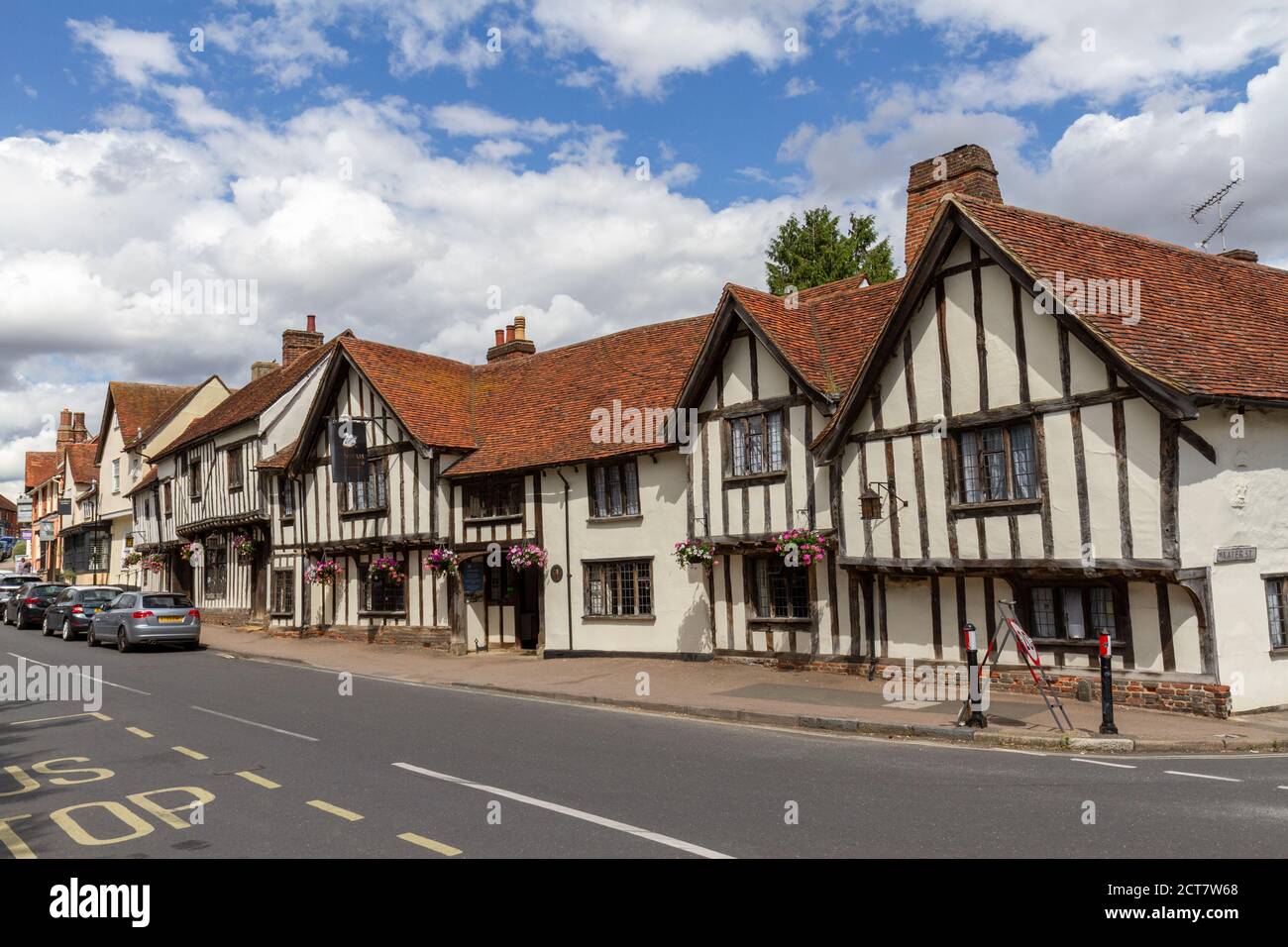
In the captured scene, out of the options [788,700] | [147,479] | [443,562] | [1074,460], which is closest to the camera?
[1074,460]

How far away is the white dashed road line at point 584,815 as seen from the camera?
686 cm

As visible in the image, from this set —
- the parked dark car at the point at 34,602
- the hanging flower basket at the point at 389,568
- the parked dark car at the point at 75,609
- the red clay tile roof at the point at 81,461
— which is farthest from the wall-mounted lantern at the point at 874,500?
the red clay tile roof at the point at 81,461

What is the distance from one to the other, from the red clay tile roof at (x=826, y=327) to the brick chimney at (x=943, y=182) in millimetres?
1192

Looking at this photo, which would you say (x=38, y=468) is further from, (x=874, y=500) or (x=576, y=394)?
(x=874, y=500)

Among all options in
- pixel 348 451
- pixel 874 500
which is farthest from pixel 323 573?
pixel 874 500

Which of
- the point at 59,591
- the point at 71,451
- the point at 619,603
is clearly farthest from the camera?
the point at 71,451

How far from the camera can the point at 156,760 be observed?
412 inches

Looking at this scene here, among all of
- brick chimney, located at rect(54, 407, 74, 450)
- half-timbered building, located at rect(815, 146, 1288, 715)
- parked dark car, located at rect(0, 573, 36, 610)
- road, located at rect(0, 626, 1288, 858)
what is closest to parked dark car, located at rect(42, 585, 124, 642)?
parked dark car, located at rect(0, 573, 36, 610)

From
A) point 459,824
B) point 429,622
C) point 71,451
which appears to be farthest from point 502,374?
point 71,451

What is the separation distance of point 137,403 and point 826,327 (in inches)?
1564

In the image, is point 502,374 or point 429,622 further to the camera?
point 502,374

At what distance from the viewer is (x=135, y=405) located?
47.0 metres
